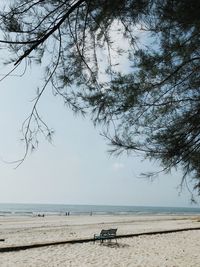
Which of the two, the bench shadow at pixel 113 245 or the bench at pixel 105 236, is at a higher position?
the bench at pixel 105 236

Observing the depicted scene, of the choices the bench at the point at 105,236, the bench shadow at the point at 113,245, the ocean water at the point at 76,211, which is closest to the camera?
the bench shadow at the point at 113,245

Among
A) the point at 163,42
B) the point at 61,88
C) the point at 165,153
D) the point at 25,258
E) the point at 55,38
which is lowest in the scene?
the point at 25,258

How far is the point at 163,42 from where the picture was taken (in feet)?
18.4

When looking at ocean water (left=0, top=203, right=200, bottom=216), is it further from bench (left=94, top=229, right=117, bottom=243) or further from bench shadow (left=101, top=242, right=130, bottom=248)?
bench shadow (left=101, top=242, right=130, bottom=248)

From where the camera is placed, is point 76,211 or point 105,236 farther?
point 76,211

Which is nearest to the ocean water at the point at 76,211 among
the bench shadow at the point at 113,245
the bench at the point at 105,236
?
the bench at the point at 105,236

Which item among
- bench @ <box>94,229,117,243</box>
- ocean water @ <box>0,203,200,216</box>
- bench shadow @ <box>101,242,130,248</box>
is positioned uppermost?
ocean water @ <box>0,203,200,216</box>

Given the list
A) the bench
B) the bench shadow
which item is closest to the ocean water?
the bench

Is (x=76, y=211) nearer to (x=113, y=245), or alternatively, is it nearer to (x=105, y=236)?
(x=105, y=236)

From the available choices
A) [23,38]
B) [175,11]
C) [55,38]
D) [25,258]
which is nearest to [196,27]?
[175,11]

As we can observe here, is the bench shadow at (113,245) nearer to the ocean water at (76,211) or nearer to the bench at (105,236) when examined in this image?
the bench at (105,236)

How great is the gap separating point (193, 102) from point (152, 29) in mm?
1164

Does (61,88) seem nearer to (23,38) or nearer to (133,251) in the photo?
(23,38)

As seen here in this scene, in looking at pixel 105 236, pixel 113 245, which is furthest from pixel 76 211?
pixel 113 245
